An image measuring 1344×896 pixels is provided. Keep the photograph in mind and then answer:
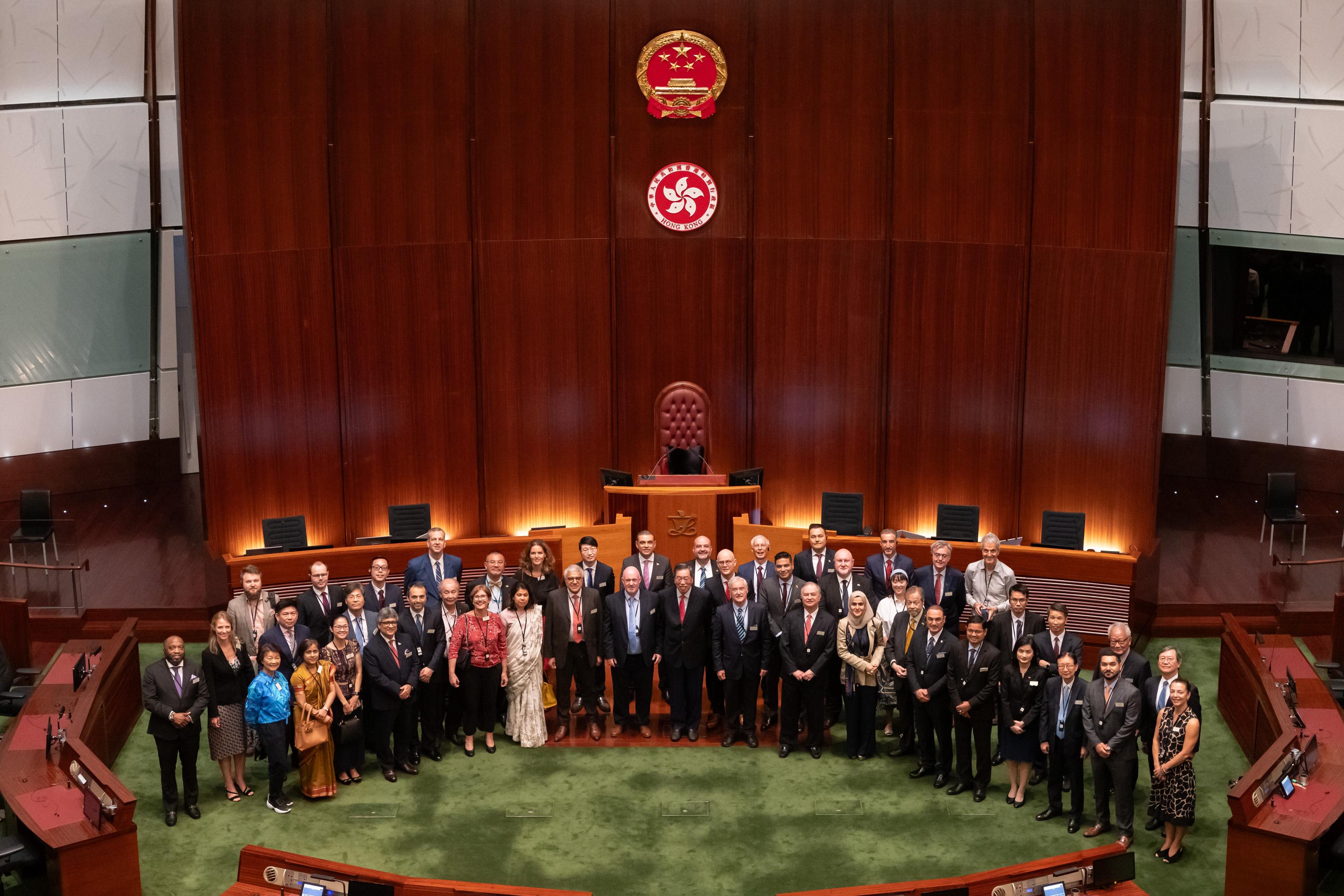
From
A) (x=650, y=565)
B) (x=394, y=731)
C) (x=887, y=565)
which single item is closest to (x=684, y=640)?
(x=650, y=565)

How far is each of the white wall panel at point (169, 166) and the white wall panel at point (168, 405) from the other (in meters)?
1.55

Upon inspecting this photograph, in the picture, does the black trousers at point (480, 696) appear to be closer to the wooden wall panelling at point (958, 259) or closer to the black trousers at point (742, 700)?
the black trousers at point (742, 700)

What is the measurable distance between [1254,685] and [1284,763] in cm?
156

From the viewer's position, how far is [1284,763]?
25.3 feet

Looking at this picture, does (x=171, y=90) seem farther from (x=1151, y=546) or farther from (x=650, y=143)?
(x=1151, y=546)

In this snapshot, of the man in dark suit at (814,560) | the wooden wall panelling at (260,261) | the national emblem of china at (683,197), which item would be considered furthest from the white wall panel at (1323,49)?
the wooden wall panelling at (260,261)

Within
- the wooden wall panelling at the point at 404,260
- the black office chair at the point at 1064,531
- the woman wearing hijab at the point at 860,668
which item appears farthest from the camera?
the wooden wall panelling at the point at 404,260

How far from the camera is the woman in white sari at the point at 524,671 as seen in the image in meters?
9.40

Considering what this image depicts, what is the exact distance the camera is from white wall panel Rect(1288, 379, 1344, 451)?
14.1 metres

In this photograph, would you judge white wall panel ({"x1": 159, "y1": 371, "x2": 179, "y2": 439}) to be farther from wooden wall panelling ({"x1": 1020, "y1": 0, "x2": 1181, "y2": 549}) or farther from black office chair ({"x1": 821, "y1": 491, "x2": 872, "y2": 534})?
wooden wall panelling ({"x1": 1020, "y1": 0, "x2": 1181, "y2": 549})

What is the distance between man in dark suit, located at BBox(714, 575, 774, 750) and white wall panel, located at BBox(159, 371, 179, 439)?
7.79 metres

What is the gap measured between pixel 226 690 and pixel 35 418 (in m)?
6.85

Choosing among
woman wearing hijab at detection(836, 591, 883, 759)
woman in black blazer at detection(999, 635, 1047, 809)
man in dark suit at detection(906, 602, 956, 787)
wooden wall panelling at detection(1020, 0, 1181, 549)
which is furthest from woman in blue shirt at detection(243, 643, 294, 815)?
wooden wall panelling at detection(1020, 0, 1181, 549)

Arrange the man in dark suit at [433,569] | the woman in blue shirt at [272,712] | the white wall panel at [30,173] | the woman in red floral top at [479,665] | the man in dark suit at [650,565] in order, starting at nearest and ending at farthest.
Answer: the woman in blue shirt at [272,712] < the woman in red floral top at [479,665] < the man in dark suit at [650,565] < the man in dark suit at [433,569] < the white wall panel at [30,173]
